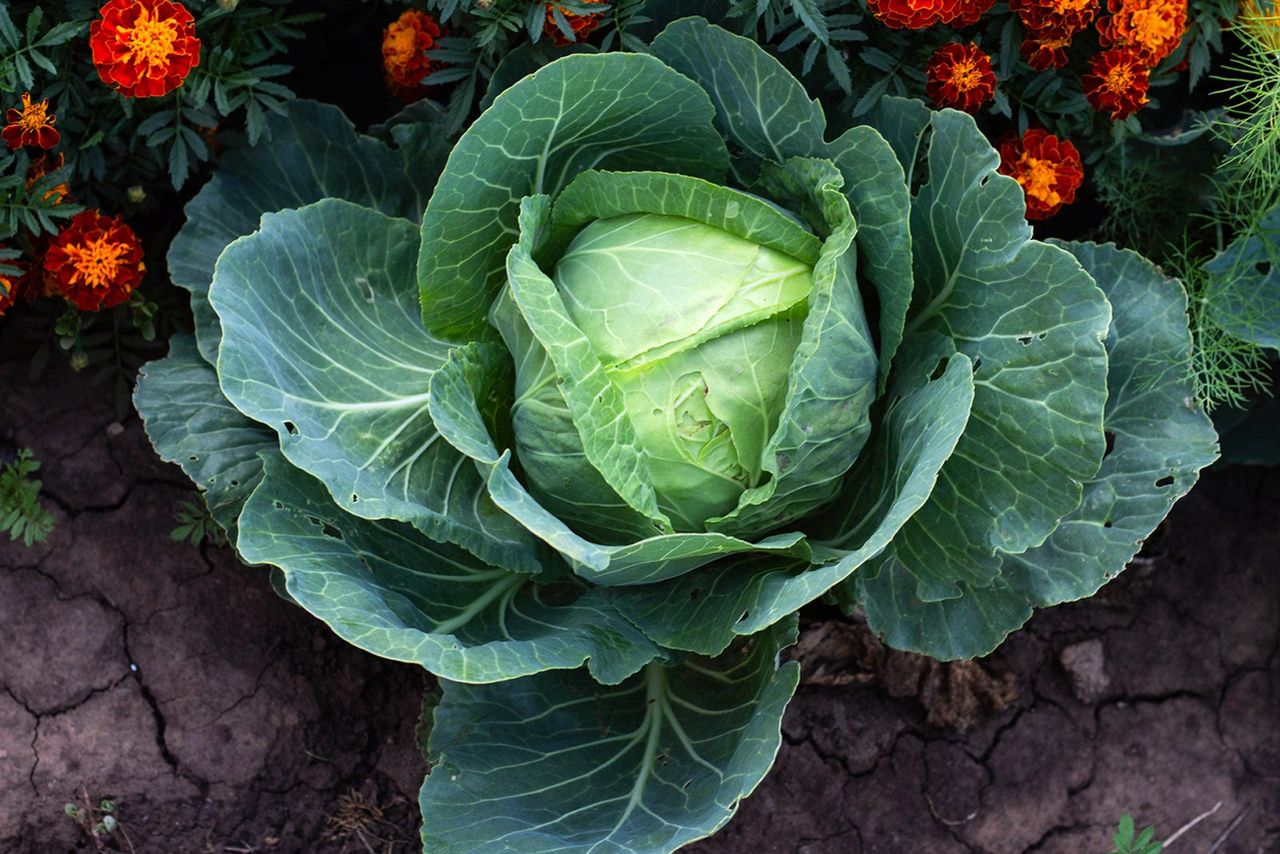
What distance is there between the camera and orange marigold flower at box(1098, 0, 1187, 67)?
8.98 ft

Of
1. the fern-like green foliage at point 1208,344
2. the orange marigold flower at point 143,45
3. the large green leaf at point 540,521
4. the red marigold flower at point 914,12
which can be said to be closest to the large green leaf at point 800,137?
the red marigold flower at point 914,12

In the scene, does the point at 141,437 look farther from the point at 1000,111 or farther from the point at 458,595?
the point at 1000,111

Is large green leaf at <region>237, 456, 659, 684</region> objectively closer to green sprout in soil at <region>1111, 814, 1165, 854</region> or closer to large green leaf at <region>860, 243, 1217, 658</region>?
large green leaf at <region>860, 243, 1217, 658</region>

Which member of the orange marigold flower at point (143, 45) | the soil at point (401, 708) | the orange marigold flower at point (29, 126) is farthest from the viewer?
the soil at point (401, 708)

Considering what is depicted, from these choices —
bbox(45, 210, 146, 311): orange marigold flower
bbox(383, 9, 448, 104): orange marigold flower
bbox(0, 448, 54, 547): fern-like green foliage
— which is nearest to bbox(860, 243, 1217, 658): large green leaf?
bbox(383, 9, 448, 104): orange marigold flower

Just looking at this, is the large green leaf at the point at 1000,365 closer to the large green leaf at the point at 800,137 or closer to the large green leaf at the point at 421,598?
the large green leaf at the point at 800,137

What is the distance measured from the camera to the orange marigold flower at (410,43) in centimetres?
285

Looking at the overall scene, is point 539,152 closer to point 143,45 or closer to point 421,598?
point 143,45

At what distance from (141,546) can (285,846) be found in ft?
2.78

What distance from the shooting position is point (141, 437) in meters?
3.24

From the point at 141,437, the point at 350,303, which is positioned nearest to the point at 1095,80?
the point at 350,303

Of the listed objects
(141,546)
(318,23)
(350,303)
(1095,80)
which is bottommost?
(141,546)

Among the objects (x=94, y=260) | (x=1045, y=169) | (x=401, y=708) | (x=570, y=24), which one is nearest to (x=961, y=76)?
(x=1045, y=169)

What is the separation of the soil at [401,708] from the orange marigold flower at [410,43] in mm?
1181
